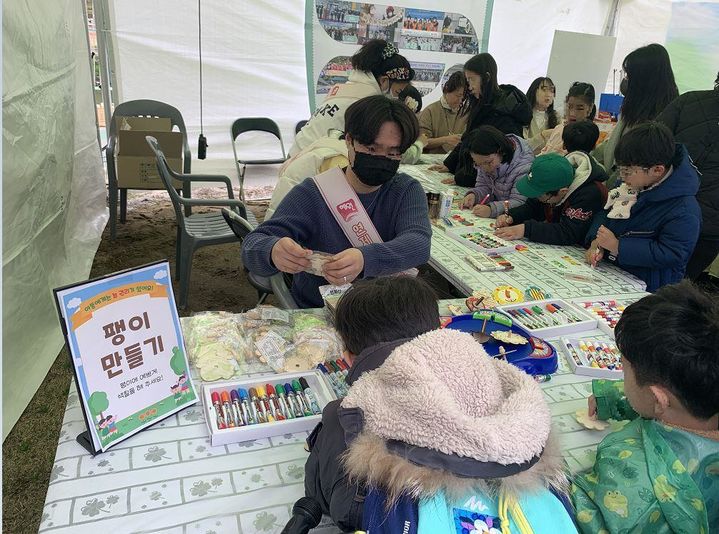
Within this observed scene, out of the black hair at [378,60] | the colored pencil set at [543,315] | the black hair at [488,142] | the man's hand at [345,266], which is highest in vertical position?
the black hair at [378,60]

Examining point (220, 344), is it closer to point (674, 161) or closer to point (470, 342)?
point (470, 342)

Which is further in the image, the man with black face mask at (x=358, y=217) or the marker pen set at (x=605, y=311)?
the marker pen set at (x=605, y=311)

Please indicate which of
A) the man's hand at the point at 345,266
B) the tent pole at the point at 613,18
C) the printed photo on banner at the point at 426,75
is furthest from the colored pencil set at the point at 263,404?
the tent pole at the point at 613,18

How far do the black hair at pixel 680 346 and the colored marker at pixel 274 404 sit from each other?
804 millimetres

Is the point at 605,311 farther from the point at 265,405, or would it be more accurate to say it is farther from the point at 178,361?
the point at 178,361

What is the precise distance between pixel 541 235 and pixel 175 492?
7.38 ft

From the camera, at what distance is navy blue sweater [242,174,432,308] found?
5.89 feet

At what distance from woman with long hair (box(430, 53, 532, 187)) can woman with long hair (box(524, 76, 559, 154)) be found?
2.77 feet

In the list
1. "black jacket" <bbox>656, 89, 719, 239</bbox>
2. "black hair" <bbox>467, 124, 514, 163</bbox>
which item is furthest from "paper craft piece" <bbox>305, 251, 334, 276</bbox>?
"black jacket" <bbox>656, 89, 719, 239</bbox>

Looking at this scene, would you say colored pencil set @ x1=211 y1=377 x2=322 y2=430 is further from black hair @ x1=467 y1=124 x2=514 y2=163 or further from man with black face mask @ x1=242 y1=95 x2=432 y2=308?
black hair @ x1=467 y1=124 x2=514 y2=163

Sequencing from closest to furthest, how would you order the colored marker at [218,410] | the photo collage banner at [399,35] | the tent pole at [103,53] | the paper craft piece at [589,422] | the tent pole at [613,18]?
the colored marker at [218,410], the paper craft piece at [589,422], the tent pole at [103,53], the photo collage banner at [399,35], the tent pole at [613,18]

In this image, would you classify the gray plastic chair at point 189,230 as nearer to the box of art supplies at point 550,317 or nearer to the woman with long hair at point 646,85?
the box of art supplies at point 550,317

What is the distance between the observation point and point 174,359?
1.30 m

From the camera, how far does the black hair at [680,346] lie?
3.32ft
